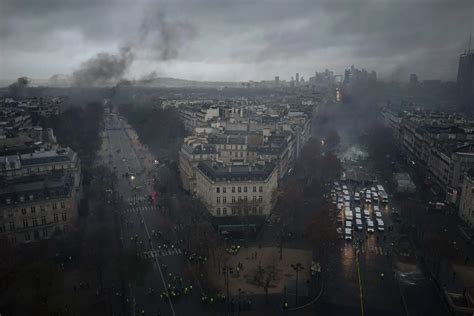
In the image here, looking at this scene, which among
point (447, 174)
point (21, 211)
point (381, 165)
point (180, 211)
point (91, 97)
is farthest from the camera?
point (91, 97)

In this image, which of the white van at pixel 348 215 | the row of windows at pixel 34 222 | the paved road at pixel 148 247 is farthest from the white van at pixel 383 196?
the row of windows at pixel 34 222

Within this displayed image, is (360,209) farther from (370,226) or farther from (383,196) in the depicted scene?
(370,226)

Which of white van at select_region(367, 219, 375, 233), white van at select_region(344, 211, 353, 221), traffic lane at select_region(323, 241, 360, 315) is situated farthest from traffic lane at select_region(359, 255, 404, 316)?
white van at select_region(344, 211, 353, 221)

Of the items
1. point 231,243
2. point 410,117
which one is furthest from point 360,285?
point 410,117

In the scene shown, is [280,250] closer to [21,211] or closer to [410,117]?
[21,211]

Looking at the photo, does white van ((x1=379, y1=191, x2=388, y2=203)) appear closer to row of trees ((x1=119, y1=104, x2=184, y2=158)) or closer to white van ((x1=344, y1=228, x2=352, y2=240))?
white van ((x1=344, y1=228, x2=352, y2=240))

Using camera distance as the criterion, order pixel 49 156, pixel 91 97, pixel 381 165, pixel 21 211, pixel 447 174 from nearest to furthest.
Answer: pixel 21 211, pixel 49 156, pixel 447 174, pixel 381 165, pixel 91 97

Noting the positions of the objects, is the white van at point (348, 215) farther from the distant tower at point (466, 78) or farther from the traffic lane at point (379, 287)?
the distant tower at point (466, 78)

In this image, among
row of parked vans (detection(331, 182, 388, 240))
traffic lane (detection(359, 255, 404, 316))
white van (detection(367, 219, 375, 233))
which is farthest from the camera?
row of parked vans (detection(331, 182, 388, 240))

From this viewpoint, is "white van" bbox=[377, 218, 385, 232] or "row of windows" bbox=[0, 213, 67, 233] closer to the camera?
"row of windows" bbox=[0, 213, 67, 233]

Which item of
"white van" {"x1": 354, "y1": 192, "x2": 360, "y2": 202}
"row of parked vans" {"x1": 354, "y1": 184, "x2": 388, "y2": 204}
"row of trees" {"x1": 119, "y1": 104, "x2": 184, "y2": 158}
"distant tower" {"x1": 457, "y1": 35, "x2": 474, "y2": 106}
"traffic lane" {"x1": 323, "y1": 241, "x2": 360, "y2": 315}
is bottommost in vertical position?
"traffic lane" {"x1": 323, "y1": 241, "x2": 360, "y2": 315}

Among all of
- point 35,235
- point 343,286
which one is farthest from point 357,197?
point 35,235
